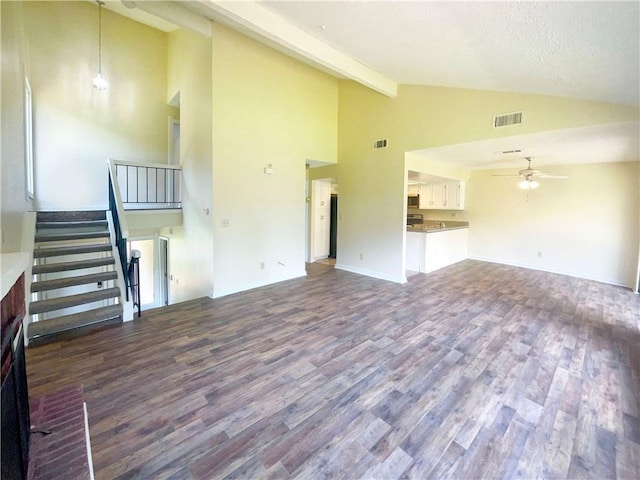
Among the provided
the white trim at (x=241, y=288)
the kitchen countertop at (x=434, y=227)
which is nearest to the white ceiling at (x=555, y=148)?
the kitchen countertop at (x=434, y=227)

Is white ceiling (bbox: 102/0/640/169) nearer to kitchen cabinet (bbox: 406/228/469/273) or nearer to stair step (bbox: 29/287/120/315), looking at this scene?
kitchen cabinet (bbox: 406/228/469/273)

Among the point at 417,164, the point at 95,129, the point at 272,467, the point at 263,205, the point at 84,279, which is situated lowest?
the point at 272,467

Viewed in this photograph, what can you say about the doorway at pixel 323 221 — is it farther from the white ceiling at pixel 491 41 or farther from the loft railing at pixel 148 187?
the white ceiling at pixel 491 41

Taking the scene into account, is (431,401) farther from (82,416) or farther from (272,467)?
(82,416)

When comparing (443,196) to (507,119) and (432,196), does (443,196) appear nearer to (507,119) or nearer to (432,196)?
(432,196)

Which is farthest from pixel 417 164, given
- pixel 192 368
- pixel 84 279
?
pixel 84 279

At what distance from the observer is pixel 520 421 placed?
204 cm

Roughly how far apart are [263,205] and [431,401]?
12.8 feet

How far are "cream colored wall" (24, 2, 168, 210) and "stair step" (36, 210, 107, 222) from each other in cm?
70

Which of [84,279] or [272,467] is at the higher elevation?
[84,279]

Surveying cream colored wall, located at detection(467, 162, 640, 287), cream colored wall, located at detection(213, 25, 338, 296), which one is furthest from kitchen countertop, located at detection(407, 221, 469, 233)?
cream colored wall, located at detection(213, 25, 338, 296)

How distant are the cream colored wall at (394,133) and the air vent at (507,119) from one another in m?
0.07

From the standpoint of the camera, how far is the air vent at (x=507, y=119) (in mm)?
3883

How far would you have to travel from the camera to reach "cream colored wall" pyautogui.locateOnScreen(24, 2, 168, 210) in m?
5.13
